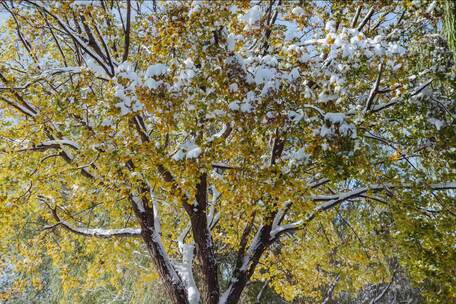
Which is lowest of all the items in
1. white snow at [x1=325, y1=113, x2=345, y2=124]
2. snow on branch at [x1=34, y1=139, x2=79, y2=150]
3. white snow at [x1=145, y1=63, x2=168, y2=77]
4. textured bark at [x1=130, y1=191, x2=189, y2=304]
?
textured bark at [x1=130, y1=191, x2=189, y2=304]

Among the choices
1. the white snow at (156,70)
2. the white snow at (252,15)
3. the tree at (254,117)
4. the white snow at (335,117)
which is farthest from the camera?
the white snow at (252,15)

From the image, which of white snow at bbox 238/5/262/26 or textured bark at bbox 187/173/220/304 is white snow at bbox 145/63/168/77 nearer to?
white snow at bbox 238/5/262/26

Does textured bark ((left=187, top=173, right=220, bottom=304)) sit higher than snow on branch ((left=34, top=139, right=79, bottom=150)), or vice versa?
snow on branch ((left=34, top=139, right=79, bottom=150))

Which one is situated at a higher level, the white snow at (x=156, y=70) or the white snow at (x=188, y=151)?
the white snow at (x=156, y=70)

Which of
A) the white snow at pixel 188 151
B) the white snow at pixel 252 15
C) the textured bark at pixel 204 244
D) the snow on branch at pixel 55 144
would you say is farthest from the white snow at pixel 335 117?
the snow on branch at pixel 55 144

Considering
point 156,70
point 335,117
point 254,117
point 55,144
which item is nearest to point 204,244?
point 254,117

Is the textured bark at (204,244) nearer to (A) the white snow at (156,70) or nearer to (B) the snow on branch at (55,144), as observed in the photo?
(B) the snow on branch at (55,144)

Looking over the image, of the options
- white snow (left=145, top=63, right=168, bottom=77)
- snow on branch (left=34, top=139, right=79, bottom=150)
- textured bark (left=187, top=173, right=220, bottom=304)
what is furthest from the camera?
textured bark (left=187, top=173, right=220, bottom=304)

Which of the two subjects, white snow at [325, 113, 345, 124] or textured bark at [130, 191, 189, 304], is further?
textured bark at [130, 191, 189, 304]

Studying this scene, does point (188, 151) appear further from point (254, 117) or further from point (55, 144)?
point (55, 144)

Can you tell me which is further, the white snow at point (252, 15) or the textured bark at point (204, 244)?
the textured bark at point (204, 244)

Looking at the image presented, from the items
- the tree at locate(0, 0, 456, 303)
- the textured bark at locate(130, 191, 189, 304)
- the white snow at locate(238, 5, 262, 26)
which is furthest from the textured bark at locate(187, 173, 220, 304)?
the white snow at locate(238, 5, 262, 26)

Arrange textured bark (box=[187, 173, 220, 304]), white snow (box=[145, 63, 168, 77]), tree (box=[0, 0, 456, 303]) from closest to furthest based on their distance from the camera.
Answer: white snow (box=[145, 63, 168, 77]), tree (box=[0, 0, 456, 303]), textured bark (box=[187, 173, 220, 304])

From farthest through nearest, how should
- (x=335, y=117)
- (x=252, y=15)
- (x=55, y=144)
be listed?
(x=55, y=144) < (x=252, y=15) < (x=335, y=117)
